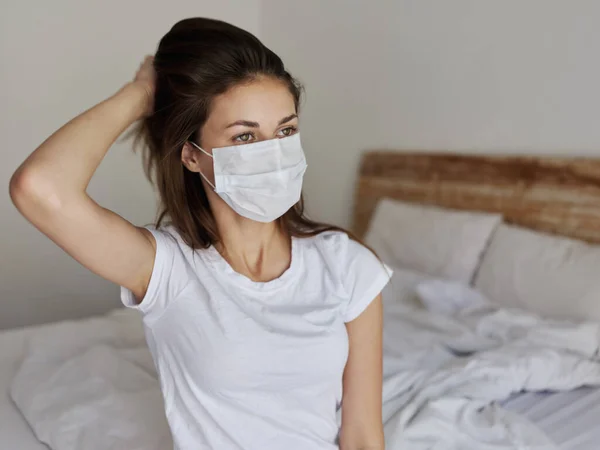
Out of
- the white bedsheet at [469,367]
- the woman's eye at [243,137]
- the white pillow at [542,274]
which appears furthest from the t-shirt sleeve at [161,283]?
the white pillow at [542,274]

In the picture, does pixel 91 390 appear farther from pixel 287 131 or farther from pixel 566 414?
pixel 566 414

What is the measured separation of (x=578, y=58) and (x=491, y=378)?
3.80 ft

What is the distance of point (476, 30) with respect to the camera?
218 centimetres

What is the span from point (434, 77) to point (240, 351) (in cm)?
179

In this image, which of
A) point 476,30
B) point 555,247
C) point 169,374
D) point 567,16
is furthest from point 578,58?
point 169,374

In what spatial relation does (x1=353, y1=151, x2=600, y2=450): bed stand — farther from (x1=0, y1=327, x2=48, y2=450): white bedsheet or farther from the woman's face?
(x1=0, y1=327, x2=48, y2=450): white bedsheet

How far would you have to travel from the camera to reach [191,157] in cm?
106

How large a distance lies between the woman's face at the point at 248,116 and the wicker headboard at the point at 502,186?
4.02 feet

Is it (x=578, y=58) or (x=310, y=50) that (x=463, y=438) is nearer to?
(x=578, y=58)

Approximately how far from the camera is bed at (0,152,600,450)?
4.33 ft

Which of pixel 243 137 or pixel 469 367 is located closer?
pixel 243 137

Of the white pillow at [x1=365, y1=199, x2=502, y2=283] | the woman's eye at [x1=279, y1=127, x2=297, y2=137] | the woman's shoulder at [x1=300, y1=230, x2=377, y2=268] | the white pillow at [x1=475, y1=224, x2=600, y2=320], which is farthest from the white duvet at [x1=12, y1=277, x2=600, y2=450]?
the woman's eye at [x1=279, y1=127, x2=297, y2=137]

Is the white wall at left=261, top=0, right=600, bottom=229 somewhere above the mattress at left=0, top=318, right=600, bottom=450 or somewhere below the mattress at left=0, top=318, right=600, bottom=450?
above

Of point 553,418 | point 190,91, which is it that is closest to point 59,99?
point 190,91
